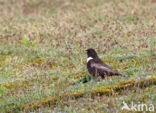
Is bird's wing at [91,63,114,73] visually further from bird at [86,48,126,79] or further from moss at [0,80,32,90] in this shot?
moss at [0,80,32,90]

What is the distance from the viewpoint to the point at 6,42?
1487 cm

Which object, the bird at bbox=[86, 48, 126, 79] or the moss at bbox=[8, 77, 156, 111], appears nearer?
the moss at bbox=[8, 77, 156, 111]

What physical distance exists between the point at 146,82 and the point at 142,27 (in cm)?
643

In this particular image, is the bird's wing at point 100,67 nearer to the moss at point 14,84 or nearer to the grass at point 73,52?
the grass at point 73,52

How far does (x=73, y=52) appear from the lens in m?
12.8

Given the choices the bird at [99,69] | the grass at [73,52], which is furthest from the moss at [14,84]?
the bird at [99,69]

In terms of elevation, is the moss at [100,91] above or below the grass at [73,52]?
below

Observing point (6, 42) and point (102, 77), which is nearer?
point (102, 77)

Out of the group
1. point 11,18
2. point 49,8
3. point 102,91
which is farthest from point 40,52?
point 49,8

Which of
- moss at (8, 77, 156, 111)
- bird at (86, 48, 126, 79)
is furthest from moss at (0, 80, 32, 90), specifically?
moss at (8, 77, 156, 111)

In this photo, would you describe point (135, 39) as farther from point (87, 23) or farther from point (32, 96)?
point (32, 96)

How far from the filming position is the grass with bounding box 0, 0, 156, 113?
27.2 ft

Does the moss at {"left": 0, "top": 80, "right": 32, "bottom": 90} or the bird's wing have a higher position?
the bird's wing

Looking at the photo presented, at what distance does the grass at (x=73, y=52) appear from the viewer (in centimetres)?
828
